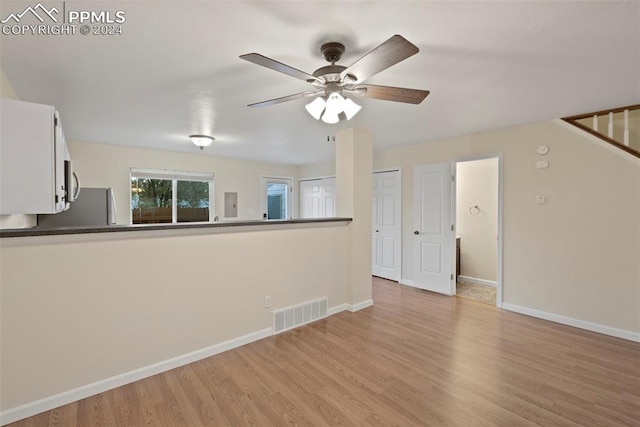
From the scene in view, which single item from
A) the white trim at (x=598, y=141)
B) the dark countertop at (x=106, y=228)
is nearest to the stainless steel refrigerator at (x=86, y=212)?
the dark countertop at (x=106, y=228)

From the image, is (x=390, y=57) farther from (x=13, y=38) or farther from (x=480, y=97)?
(x=13, y=38)

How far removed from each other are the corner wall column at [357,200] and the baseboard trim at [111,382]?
1.50 metres

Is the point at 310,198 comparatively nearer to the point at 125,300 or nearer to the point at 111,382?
the point at 125,300

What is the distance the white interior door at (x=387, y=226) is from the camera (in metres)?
5.14

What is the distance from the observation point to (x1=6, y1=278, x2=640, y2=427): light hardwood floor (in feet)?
6.14

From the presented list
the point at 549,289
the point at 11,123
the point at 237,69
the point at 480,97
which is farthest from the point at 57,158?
the point at 549,289

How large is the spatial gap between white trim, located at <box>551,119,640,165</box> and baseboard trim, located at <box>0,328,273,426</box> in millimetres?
4092

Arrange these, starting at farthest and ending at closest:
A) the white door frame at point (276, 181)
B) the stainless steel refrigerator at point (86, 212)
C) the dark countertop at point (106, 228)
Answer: the white door frame at point (276, 181)
the stainless steel refrigerator at point (86, 212)
the dark countertop at point (106, 228)

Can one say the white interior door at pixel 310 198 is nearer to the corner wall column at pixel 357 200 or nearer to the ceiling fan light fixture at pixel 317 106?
the corner wall column at pixel 357 200

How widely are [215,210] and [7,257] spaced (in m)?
4.31

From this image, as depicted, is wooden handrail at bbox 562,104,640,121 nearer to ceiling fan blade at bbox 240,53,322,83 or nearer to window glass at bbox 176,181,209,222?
ceiling fan blade at bbox 240,53,322,83

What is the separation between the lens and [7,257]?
180 cm

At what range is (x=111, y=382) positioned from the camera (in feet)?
7.06

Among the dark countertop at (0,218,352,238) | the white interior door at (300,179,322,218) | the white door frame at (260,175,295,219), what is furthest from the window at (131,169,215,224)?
the dark countertop at (0,218,352,238)
